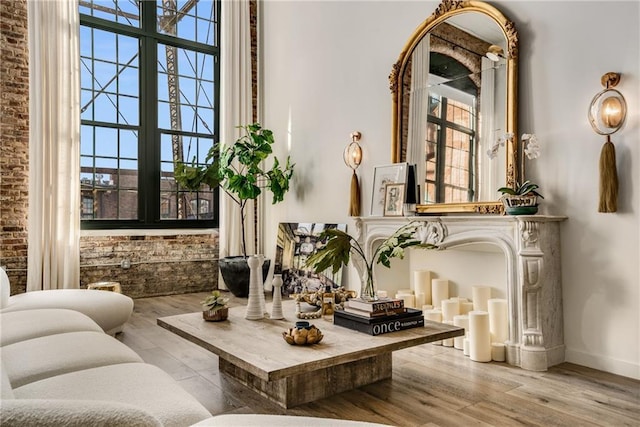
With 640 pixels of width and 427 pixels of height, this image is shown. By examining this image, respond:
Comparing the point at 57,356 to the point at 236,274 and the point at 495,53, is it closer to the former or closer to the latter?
the point at 495,53

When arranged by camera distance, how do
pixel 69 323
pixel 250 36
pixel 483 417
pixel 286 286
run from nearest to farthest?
pixel 483 417, pixel 69 323, pixel 286 286, pixel 250 36

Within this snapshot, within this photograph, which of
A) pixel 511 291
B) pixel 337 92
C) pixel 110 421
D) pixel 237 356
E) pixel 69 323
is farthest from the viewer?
pixel 337 92

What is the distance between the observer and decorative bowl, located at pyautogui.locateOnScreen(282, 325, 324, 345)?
2.19m

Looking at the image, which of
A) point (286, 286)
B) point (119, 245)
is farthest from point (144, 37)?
point (286, 286)

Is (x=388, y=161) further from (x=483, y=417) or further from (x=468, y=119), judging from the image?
(x=483, y=417)

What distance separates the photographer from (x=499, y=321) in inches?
127

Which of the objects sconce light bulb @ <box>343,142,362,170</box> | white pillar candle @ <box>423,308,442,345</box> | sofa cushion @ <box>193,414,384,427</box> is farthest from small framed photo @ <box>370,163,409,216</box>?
sofa cushion @ <box>193,414,384,427</box>

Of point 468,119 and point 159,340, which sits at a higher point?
point 468,119

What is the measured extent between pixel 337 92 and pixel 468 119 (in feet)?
6.00

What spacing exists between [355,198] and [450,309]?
5.10ft

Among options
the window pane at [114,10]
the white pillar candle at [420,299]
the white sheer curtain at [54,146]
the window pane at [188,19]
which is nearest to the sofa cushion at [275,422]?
the white pillar candle at [420,299]

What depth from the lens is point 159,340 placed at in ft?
11.8

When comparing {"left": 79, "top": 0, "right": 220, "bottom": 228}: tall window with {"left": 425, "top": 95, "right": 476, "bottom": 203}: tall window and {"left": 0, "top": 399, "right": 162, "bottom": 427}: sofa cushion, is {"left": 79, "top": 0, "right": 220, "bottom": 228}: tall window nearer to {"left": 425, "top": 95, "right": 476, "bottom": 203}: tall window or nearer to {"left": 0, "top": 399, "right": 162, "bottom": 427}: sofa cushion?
{"left": 425, "top": 95, "right": 476, "bottom": 203}: tall window

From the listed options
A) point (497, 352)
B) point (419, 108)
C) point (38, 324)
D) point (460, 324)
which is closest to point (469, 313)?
point (460, 324)
